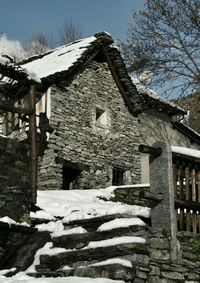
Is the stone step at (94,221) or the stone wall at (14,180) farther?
the stone wall at (14,180)

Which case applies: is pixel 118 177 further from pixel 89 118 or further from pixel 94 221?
pixel 94 221

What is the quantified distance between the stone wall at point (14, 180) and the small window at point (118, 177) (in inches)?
346

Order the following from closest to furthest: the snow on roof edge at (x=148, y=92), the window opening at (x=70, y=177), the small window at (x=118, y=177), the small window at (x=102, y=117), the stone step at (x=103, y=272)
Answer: the stone step at (x=103, y=272), the window opening at (x=70, y=177), the small window at (x=118, y=177), the small window at (x=102, y=117), the snow on roof edge at (x=148, y=92)

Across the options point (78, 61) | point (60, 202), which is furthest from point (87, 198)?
point (78, 61)

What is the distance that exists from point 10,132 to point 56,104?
191cm

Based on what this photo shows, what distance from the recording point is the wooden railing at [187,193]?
23.8 ft

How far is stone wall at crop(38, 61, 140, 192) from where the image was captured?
17.1 metres

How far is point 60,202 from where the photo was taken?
457 inches

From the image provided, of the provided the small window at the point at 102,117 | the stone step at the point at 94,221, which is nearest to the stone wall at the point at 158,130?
the small window at the point at 102,117

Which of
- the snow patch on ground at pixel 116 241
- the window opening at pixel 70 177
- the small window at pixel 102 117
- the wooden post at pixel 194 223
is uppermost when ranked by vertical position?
the small window at pixel 102 117

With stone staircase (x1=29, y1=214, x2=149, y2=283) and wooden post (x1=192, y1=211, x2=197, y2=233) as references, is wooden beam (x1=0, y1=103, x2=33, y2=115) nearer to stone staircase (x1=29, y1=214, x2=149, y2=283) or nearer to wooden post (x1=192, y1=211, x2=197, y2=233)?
stone staircase (x1=29, y1=214, x2=149, y2=283)

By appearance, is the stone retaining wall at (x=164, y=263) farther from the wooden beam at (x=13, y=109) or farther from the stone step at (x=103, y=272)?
the wooden beam at (x=13, y=109)

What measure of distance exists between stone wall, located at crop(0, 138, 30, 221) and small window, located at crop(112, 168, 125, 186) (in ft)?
28.8

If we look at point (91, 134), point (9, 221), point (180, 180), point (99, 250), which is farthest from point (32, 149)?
point (91, 134)
